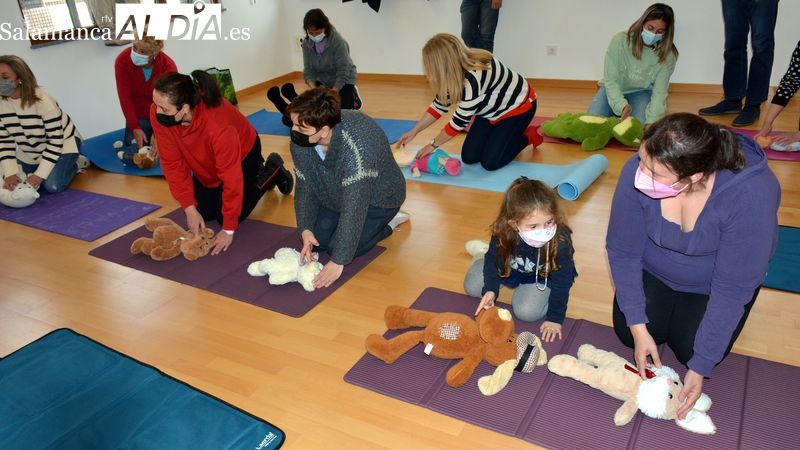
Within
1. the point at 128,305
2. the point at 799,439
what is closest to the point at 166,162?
the point at 128,305

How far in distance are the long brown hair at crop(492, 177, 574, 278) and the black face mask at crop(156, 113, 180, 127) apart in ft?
5.12

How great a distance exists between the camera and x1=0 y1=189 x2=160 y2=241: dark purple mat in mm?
3191

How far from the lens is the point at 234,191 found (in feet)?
8.83

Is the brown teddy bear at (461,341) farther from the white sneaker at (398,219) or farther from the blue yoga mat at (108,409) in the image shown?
the white sneaker at (398,219)

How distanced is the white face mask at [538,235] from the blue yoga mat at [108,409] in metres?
0.93

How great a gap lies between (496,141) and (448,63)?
2.25 feet

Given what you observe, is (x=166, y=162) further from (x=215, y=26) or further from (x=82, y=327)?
(x=215, y=26)

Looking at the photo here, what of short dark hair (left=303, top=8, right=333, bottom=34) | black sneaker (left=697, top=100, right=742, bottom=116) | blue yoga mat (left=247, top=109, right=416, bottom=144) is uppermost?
short dark hair (left=303, top=8, right=333, bottom=34)

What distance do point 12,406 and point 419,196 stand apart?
6.84 feet

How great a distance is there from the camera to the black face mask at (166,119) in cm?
257

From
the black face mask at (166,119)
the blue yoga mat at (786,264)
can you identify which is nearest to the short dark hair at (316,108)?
the black face mask at (166,119)

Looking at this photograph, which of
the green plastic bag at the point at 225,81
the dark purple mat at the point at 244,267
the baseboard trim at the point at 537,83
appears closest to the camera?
the dark purple mat at the point at 244,267

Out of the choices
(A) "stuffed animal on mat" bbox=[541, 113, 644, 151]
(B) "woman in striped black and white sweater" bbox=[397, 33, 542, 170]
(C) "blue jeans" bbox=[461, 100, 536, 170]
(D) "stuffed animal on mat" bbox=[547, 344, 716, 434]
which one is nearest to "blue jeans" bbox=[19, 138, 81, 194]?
(B) "woman in striped black and white sweater" bbox=[397, 33, 542, 170]

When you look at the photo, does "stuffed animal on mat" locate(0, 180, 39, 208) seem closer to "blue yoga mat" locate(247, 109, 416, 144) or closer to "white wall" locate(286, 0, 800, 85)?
"blue yoga mat" locate(247, 109, 416, 144)
